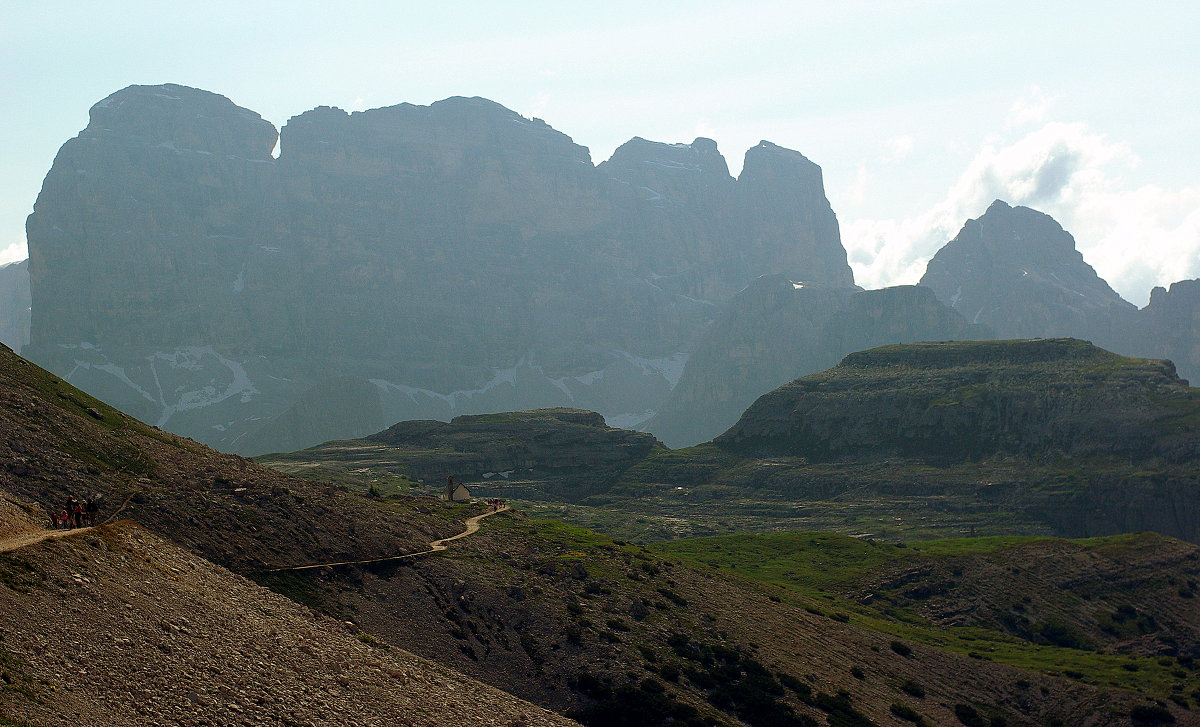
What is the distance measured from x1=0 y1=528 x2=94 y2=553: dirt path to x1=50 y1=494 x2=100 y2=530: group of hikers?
2.61 meters

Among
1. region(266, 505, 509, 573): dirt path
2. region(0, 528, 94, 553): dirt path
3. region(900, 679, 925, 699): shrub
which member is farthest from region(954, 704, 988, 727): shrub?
region(0, 528, 94, 553): dirt path

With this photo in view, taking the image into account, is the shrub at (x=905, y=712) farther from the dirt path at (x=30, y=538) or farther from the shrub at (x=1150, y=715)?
the dirt path at (x=30, y=538)

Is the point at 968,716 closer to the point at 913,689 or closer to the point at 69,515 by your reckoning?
the point at 913,689

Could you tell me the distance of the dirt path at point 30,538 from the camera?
5397 cm

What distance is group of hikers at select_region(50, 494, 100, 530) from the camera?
64000mm

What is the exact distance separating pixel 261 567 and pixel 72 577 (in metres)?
27.1

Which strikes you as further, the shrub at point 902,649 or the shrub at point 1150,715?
the shrub at point 902,649

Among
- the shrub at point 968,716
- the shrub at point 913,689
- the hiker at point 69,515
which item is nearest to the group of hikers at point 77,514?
the hiker at point 69,515

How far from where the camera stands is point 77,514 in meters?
65.5

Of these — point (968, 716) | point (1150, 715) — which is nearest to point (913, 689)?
point (968, 716)

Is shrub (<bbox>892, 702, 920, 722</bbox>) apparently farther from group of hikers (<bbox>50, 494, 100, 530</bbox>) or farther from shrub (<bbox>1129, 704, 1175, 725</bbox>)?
group of hikers (<bbox>50, 494, 100, 530</bbox>)

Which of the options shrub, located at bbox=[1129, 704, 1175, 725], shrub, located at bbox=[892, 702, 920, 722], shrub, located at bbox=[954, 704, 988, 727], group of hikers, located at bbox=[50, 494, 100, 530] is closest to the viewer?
group of hikers, located at bbox=[50, 494, 100, 530]

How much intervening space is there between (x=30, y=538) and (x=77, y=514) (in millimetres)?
9098

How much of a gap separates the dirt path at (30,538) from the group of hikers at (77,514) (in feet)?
8.55
